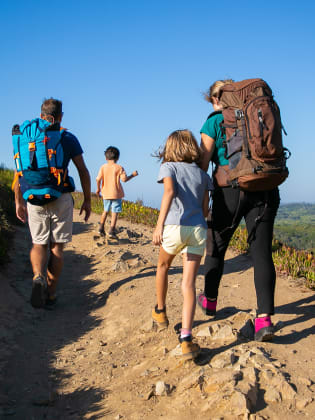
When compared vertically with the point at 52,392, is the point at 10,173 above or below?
above

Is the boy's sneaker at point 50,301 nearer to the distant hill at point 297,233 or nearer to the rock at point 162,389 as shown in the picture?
the rock at point 162,389

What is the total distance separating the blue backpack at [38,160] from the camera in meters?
4.73

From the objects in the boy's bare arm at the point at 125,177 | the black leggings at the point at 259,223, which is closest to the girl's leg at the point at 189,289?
the black leggings at the point at 259,223

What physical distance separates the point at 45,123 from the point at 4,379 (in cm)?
273

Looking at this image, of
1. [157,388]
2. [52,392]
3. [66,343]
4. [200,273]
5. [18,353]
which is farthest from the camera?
[200,273]

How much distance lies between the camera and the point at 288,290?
5.65m

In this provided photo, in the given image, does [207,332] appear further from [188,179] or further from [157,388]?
[188,179]

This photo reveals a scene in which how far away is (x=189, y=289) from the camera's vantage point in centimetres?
347

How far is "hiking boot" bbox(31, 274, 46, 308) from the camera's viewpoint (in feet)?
16.2

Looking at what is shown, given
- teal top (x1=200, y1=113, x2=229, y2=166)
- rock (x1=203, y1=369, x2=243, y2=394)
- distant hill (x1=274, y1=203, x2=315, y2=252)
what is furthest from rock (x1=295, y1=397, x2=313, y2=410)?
distant hill (x1=274, y1=203, x2=315, y2=252)

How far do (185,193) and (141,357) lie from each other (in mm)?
1575

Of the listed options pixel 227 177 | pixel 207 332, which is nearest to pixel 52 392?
pixel 207 332

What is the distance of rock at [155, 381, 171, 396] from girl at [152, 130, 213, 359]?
42 cm

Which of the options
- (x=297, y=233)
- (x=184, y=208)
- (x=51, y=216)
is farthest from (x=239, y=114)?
(x=297, y=233)
